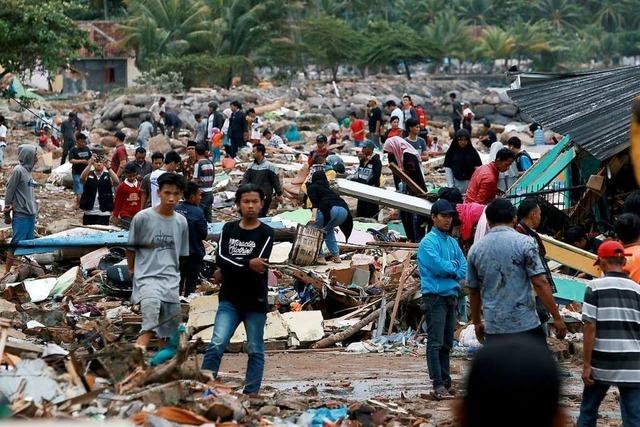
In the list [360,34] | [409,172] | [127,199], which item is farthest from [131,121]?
[360,34]

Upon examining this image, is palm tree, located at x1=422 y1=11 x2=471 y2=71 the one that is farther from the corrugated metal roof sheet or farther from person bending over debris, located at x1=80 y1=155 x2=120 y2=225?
person bending over debris, located at x1=80 y1=155 x2=120 y2=225

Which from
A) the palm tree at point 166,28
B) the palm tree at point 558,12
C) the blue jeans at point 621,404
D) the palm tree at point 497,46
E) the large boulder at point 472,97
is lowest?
the blue jeans at point 621,404

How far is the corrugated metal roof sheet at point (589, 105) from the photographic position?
509 inches

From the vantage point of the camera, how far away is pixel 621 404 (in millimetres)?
7141

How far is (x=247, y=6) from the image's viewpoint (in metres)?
59.3

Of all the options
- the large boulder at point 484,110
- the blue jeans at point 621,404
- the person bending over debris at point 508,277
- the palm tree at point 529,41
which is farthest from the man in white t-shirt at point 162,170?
the palm tree at point 529,41

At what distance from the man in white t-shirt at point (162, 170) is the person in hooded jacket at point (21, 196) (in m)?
1.24

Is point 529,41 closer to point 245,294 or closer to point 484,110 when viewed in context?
point 484,110

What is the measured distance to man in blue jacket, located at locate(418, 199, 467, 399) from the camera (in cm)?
903

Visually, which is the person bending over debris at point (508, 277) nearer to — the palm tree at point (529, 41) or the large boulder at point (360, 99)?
the large boulder at point (360, 99)

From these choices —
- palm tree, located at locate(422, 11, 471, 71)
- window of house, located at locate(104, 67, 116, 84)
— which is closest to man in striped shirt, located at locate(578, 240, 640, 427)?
window of house, located at locate(104, 67, 116, 84)

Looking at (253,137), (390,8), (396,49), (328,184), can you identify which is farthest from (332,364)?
(390,8)

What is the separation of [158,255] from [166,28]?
165 ft

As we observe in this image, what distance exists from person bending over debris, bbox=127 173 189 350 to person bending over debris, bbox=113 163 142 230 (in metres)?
6.07
